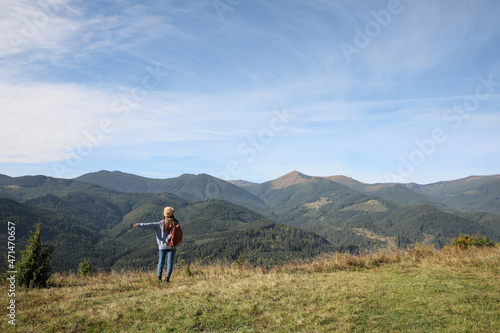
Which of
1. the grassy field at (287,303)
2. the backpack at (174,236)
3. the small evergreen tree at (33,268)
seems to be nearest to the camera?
the grassy field at (287,303)

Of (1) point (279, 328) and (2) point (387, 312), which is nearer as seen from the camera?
(1) point (279, 328)

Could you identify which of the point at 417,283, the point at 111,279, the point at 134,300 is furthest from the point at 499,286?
the point at 111,279

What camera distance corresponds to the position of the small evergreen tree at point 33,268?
10188 millimetres

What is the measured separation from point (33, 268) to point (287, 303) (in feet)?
32.9

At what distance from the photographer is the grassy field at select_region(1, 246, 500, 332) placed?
5.90m

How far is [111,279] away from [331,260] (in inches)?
384

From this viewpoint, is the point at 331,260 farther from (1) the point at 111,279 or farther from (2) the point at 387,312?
(1) the point at 111,279

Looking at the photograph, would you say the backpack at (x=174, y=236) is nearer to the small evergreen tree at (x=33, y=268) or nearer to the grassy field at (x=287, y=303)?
the grassy field at (x=287, y=303)

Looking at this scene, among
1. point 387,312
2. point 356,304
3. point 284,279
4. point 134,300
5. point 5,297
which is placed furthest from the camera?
point 284,279

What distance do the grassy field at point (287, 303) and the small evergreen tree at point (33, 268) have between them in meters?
0.66

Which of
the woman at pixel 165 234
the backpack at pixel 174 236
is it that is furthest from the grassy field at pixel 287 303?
the backpack at pixel 174 236

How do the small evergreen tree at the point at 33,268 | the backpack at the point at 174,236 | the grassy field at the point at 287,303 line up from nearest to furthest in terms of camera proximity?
the grassy field at the point at 287,303 → the backpack at the point at 174,236 → the small evergreen tree at the point at 33,268

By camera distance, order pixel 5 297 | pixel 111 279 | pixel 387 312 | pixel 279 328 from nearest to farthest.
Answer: pixel 279 328 < pixel 387 312 < pixel 5 297 < pixel 111 279

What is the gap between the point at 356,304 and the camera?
693 cm
